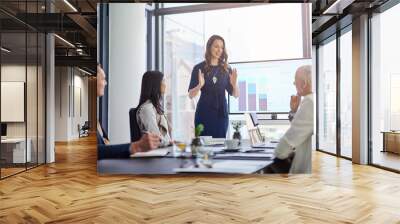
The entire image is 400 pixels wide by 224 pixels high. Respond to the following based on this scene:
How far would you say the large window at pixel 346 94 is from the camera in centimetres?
782

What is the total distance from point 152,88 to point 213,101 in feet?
3.08

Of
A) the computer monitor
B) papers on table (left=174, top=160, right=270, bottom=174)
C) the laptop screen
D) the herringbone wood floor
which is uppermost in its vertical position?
the laptop screen

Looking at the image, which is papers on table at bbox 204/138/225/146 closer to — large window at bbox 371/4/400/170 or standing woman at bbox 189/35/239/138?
standing woman at bbox 189/35/239/138

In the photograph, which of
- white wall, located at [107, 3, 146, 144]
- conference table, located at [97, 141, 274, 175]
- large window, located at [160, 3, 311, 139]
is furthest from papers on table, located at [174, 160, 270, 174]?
white wall, located at [107, 3, 146, 144]

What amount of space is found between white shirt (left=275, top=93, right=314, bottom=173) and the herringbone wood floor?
0.85 feet

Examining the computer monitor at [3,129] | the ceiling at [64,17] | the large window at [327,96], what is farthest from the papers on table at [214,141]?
the large window at [327,96]

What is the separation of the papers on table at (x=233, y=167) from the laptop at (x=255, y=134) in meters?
0.25

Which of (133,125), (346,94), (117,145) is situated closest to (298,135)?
(133,125)

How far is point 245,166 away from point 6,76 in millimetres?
4019

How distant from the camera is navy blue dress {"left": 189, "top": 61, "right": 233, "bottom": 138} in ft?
18.0

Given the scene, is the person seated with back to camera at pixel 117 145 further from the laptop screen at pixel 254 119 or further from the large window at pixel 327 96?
the large window at pixel 327 96

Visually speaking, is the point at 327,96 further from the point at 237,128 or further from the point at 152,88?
the point at 152,88

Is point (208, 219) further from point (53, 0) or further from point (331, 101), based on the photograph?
point (331, 101)

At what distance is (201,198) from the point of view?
4312 millimetres
